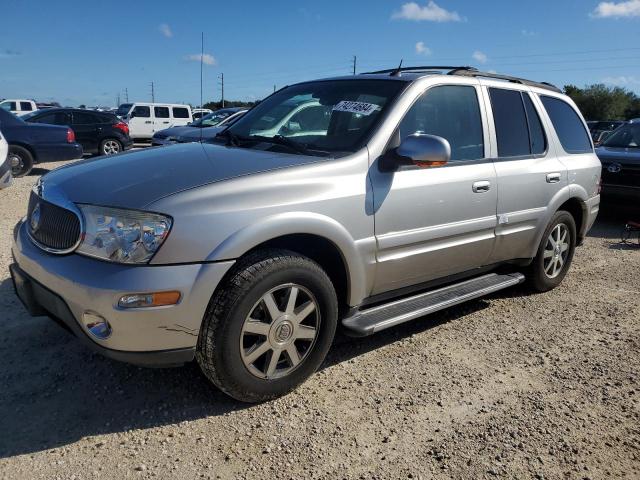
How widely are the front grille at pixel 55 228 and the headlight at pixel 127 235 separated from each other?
5.9 inches

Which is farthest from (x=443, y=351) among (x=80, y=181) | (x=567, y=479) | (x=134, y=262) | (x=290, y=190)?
(x=80, y=181)

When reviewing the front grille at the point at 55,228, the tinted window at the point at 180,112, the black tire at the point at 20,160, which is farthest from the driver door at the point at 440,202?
the tinted window at the point at 180,112

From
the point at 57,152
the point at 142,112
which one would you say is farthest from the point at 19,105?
the point at 57,152

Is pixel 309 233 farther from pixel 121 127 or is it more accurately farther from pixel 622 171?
pixel 121 127

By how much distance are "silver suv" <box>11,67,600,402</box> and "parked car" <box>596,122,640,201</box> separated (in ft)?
14.7

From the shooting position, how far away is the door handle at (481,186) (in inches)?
146

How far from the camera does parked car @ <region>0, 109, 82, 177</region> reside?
10586mm

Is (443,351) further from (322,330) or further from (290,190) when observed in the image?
(290,190)

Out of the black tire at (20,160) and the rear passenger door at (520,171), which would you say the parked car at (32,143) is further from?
the rear passenger door at (520,171)

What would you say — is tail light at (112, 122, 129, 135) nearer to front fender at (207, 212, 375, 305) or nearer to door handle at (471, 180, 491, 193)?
door handle at (471, 180, 491, 193)

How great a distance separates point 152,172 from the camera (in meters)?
2.83

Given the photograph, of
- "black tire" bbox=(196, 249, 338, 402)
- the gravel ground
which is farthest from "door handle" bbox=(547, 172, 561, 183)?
"black tire" bbox=(196, 249, 338, 402)

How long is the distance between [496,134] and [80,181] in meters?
A: 2.86

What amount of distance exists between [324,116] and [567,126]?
2607 mm
